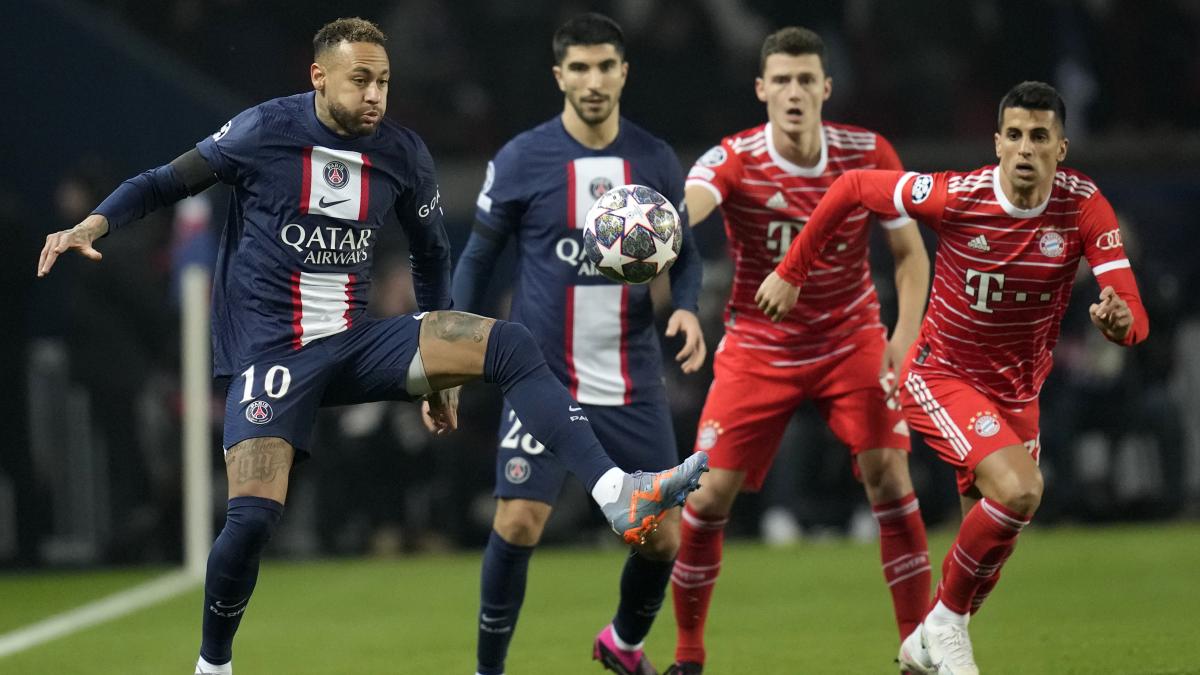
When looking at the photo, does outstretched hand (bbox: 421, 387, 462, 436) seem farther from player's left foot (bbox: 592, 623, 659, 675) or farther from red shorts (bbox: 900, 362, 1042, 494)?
red shorts (bbox: 900, 362, 1042, 494)

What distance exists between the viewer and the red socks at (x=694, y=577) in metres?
7.00

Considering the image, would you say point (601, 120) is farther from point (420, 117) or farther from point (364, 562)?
point (420, 117)

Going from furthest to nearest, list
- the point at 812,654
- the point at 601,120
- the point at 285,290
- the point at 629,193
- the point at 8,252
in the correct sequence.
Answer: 1. the point at 8,252
2. the point at 812,654
3. the point at 601,120
4. the point at 629,193
5. the point at 285,290

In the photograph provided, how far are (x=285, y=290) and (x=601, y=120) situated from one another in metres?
1.56

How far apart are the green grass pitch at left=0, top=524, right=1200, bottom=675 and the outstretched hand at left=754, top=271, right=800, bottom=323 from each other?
1.70m

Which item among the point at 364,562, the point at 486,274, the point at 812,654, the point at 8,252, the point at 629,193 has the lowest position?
the point at 364,562

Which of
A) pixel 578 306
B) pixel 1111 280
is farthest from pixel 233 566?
pixel 1111 280

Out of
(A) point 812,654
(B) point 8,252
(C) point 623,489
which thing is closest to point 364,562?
(B) point 8,252

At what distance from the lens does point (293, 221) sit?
5.88 metres

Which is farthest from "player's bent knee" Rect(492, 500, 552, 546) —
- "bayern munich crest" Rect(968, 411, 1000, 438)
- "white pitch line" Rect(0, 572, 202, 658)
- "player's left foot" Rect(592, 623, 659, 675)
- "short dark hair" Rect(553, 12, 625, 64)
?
"white pitch line" Rect(0, 572, 202, 658)

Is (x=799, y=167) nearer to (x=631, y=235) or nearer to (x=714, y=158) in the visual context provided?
(x=714, y=158)

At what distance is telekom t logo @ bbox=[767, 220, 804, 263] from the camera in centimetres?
703

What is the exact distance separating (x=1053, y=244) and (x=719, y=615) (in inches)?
153

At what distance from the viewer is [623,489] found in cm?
547
